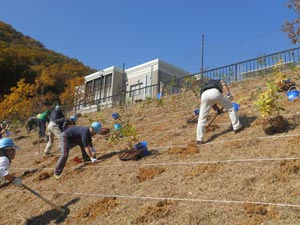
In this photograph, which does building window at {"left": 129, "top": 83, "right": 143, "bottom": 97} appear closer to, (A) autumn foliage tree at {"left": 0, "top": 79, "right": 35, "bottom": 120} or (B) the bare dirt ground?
(A) autumn foliage tree at {"left": 0, "top": 79, "right": 35, "bottom": 120}

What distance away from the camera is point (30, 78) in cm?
3512

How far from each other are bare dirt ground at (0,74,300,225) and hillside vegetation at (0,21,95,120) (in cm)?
1362

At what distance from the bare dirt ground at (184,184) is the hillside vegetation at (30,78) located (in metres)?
13.6

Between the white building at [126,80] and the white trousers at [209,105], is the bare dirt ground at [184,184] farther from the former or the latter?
the white building at [126,80]

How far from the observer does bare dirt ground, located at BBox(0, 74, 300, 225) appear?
3.91m

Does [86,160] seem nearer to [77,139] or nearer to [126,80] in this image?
[77,139]

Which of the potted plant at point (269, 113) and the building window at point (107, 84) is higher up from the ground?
the building window at point (107, 84)

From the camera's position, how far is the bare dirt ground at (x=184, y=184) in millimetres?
3906

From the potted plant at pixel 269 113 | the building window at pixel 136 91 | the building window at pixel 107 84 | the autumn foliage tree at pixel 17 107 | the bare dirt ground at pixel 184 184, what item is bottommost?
the bare dirt ground at pixel 184 184

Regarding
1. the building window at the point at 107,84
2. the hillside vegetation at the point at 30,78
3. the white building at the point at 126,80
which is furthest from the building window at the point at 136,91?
the hillside vegetation at the point at 30,78

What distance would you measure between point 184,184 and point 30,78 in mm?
33286

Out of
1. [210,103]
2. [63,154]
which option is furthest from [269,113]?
[63,154]

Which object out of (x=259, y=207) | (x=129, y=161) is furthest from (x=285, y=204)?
(x=129, y=161)

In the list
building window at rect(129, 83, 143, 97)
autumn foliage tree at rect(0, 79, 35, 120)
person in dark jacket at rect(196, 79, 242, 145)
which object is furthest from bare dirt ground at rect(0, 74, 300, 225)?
autumn foliage tree at rect(0, 79, 35, 120)
